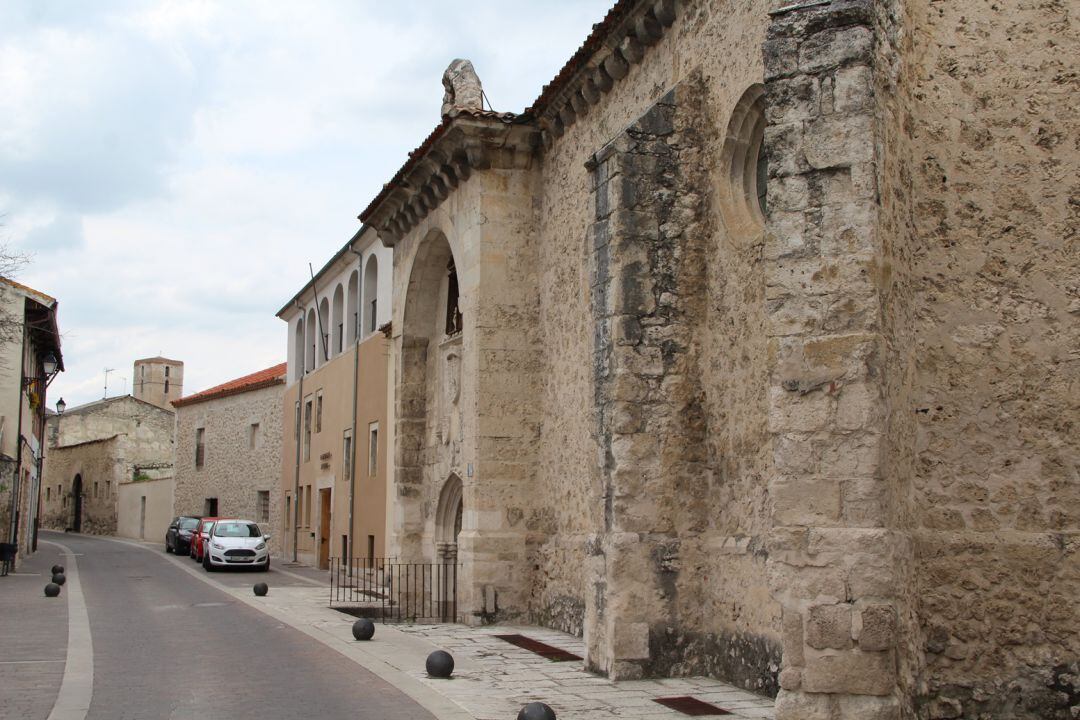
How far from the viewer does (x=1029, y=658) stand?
22.5 feet

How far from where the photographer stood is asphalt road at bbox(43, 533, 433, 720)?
8117 mm

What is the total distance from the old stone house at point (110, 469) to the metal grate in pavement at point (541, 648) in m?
35.2

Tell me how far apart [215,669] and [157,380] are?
67.9m

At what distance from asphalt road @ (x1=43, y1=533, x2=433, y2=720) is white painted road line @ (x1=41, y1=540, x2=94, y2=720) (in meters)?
0.08

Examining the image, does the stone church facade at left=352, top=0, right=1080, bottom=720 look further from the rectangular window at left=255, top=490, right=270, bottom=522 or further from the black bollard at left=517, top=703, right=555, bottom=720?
the rectangular window at left=255, top=490, right=270, bottom=522

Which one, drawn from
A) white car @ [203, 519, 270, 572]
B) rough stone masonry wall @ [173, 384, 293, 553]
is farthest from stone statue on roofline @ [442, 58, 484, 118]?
rough stone masonry wall @ [173, 384, 293, 553]

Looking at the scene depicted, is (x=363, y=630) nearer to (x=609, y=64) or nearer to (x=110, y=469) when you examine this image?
(x=609, y=64)

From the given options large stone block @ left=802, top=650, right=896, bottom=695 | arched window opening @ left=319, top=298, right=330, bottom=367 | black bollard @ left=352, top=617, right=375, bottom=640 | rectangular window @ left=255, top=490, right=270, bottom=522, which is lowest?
black bollard @ left=352, top=617, right=375, bottom=640

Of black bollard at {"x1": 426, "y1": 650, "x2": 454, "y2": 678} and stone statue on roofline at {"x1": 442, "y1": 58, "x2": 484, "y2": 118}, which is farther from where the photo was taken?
stone statue on roofline at {"x1": 442, "y1": 58, "x2": 484, "y2": 118}

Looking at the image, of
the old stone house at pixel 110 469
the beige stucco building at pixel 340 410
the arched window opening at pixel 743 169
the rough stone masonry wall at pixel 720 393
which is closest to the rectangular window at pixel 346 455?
the beige stucco building at pixel 340 410

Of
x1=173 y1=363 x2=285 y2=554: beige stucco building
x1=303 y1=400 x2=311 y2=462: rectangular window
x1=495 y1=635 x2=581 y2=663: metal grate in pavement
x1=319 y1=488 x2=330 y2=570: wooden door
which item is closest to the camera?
x1=495 y1=635 x2=581 y2=663: metal grate in pavement

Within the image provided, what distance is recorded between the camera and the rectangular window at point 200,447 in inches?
1662

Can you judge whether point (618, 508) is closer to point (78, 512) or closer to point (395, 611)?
point (395, 611)

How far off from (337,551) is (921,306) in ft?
68.3
